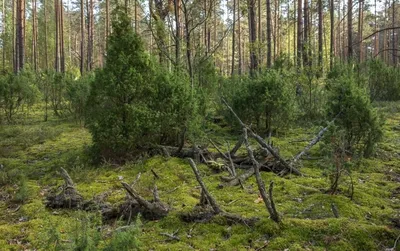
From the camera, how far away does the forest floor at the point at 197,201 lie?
10.8 ft

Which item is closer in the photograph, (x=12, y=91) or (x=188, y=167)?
(x=188, y=167)

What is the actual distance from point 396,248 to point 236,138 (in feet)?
17.2

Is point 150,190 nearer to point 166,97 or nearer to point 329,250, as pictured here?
point 166,97

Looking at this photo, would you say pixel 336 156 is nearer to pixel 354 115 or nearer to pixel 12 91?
pixel 354 115

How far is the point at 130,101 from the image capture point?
6.20m

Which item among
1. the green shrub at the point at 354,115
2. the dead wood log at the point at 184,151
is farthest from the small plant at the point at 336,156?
the dead wood log at the point at 184,151

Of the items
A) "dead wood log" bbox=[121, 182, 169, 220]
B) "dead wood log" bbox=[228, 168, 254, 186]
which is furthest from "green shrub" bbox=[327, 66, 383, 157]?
"dead wood log" bbox=[121, 182, 169, 220]

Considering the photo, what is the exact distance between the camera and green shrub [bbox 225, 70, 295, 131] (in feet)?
25.1

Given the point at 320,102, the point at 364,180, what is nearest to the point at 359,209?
the point at 364,180

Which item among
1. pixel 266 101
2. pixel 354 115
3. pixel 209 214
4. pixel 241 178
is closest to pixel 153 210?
pixel 209 214

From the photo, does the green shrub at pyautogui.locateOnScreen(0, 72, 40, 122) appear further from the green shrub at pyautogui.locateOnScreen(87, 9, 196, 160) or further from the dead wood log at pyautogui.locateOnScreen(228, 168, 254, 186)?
the dead wood log at pyautogui.locateOnScreen(228, 168, 254, 186)

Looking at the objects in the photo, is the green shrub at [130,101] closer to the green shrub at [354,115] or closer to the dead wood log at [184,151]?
the dead wood log at [184,151]

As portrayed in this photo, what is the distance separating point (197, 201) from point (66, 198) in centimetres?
157

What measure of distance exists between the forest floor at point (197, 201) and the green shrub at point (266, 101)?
0.56m
